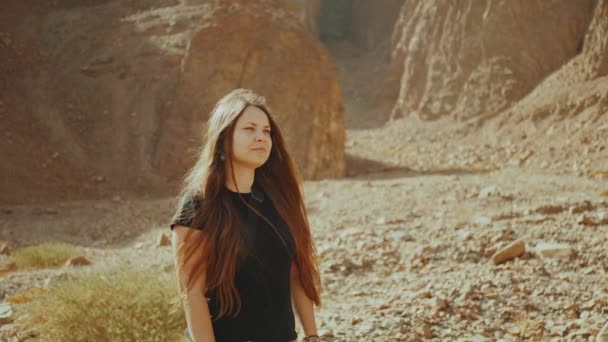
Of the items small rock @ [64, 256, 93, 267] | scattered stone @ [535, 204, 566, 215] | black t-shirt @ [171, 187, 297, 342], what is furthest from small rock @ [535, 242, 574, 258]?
small rock @ [64, 256, 93, 267]

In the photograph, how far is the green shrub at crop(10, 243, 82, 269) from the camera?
263 inches

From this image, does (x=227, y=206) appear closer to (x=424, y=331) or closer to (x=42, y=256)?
(x=424, y=331)

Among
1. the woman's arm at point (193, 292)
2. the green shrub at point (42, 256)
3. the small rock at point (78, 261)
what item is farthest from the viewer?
the green shrub at point (42, 256)

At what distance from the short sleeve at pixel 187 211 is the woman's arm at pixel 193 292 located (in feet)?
0.06

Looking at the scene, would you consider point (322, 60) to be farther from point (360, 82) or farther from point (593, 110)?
point (360, 82)

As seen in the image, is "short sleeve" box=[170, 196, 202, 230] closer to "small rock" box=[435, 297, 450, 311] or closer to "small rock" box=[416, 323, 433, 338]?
"small rock" box=[416, 323, 433, 338]

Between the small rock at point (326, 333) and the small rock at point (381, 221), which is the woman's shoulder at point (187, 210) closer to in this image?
the small rock at point (326, 333)

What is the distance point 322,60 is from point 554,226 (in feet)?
27.0

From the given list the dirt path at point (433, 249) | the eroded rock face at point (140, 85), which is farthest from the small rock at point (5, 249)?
the eroded rock face at point (140, 85)

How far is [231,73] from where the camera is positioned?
12727 millimetres

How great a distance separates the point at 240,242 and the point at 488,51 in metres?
15.8

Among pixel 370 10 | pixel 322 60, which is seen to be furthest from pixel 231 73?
pixel 370 10

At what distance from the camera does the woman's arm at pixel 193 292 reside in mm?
2311

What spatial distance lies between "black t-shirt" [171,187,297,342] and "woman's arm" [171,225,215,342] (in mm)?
88
